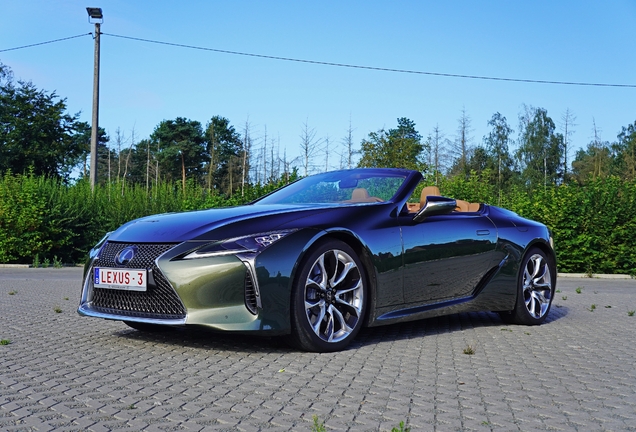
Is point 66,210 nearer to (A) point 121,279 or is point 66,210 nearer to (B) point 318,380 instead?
(A) point 121,279

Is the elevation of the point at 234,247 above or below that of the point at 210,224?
below

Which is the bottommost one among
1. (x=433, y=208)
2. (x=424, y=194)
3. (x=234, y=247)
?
(x=234, y=247)

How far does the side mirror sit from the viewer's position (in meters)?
6.32

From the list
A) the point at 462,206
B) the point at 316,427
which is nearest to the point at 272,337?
the point at 462,206

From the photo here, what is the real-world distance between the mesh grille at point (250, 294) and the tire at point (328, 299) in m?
0.31

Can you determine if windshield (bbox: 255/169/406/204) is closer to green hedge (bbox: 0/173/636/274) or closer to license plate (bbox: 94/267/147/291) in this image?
license plate (bbox: 94/267/147/291)

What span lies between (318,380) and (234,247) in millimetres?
1161

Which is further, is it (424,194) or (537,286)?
(537,286)

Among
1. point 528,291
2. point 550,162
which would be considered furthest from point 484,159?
point 528,291

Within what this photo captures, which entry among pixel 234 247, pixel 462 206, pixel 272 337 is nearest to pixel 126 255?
pixel 234 247

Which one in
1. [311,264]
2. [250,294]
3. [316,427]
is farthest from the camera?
[311,264]

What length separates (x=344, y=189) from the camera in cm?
689

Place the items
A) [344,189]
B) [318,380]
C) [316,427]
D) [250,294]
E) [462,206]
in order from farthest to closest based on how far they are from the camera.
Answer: [462,206], [344,189], [250,294], [318,380], [316,427]

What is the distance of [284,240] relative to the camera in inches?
211
